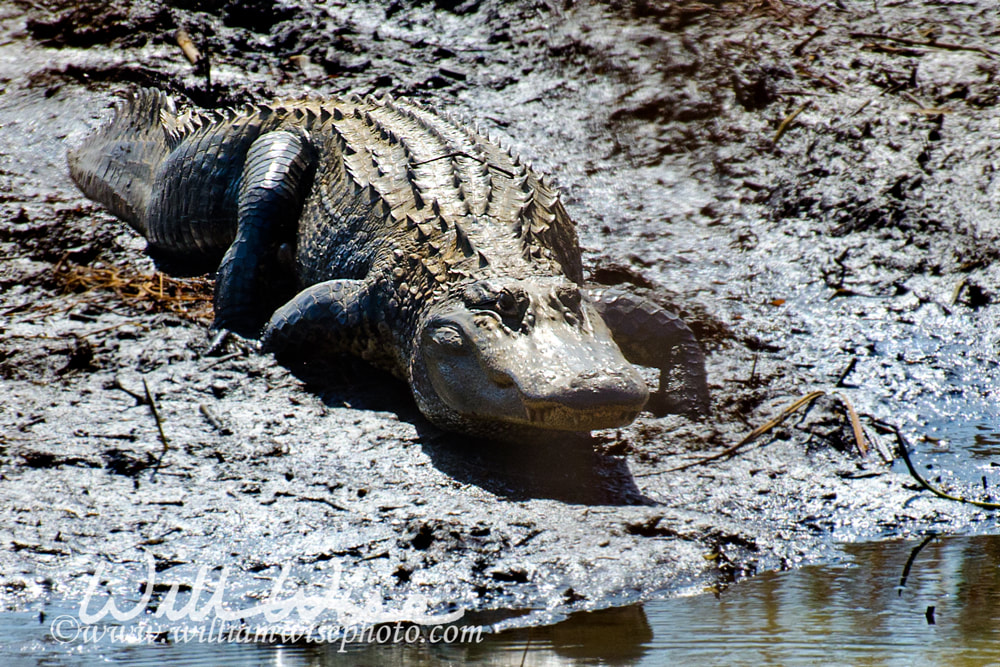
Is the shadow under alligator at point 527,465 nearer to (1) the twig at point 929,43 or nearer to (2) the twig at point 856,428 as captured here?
(2) the twig at point 856,428

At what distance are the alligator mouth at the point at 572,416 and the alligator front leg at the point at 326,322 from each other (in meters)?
1.29

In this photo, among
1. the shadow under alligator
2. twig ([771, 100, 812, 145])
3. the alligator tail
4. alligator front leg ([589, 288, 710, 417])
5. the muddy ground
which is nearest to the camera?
the muddy ground

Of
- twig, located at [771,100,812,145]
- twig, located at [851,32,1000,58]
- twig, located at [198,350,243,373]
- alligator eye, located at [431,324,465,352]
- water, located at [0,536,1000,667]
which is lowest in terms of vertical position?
twig, located at [198,350,243,373]

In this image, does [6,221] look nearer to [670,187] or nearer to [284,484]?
[284,484]

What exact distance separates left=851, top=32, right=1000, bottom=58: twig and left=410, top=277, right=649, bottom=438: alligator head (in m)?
4.89

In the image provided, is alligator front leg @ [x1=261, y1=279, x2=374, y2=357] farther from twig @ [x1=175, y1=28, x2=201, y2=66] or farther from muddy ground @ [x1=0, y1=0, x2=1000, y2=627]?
twig @ [x1=175, y1=28, x2=201, y2=66]

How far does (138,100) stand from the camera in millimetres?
6434

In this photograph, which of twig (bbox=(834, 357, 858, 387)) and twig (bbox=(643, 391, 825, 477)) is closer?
twig (bbox=(643, 391, 825, 477))

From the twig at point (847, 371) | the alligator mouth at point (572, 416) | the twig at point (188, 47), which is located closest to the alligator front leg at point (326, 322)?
the alligator mouth at point (572, 416)

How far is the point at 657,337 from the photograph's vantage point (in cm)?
423

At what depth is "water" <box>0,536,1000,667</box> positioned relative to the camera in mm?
2322

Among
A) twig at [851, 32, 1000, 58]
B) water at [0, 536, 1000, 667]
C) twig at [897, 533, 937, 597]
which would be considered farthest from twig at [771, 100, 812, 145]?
water at [0, 536, 1000, 667]

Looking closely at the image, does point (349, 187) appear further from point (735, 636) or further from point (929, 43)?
point (929, 43)

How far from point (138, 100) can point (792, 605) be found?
5341 millimetres
